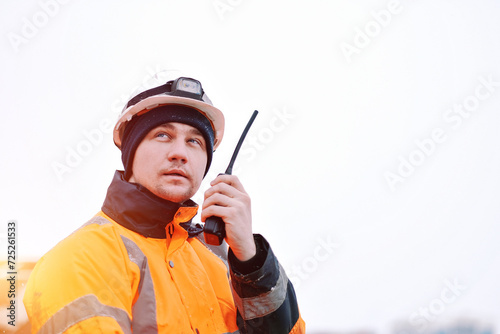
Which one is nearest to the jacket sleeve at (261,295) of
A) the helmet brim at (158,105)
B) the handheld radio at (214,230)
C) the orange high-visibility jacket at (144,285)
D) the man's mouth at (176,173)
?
the orange high-visibility jacket at (144,285)

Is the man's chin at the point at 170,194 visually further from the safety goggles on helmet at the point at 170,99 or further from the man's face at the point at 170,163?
the safety goggles on helmet at the point at 170,99

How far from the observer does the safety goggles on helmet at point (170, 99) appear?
2836 millimetres

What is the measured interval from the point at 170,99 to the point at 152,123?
209 mm

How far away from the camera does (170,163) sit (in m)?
2.62

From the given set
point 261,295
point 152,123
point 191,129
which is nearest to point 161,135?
point 152,123

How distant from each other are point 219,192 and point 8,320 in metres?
1.85

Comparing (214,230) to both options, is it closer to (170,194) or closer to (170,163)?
(170,194)

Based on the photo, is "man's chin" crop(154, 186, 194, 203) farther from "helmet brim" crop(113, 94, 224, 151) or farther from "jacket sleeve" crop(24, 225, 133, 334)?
"helmet brim" crop(113, 94, 224, 151)

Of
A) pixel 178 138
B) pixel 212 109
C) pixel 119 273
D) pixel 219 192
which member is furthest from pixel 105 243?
pixel 212 109

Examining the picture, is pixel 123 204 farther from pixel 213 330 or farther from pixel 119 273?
pixel 213 330

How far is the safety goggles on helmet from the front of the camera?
2836 millimetres

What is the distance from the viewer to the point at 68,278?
1880mm

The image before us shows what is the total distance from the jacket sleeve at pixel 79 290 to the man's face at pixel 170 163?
1.78ft

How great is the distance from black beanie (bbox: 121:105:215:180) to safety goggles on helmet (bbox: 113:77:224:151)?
0.13 feet
